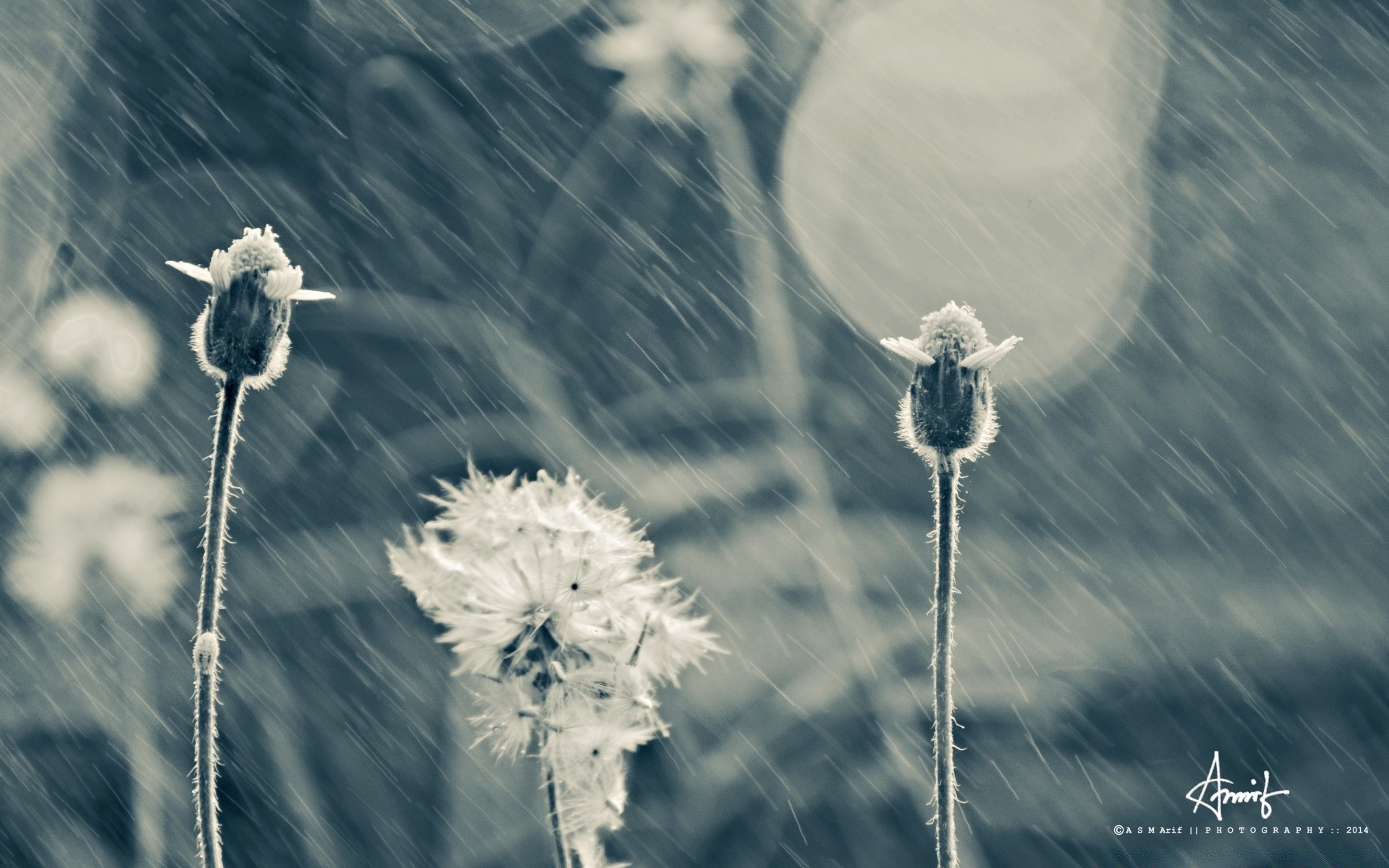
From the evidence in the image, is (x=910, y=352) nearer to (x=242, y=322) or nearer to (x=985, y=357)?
(x=985, y=357)

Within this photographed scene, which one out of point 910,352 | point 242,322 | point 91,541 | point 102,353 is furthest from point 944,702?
point 102,353

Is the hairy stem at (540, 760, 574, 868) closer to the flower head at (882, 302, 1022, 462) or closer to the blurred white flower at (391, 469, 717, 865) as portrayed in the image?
the blurred white flower at (391, 469, 717, 865)

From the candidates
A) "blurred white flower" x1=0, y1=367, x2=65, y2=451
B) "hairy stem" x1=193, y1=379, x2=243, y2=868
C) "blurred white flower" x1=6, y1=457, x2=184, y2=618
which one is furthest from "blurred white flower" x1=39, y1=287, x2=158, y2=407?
"hairy stem" x1=193, y1=379, x2=243, y2=868

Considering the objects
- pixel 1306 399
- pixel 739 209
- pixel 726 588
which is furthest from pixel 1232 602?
pixel 739 209

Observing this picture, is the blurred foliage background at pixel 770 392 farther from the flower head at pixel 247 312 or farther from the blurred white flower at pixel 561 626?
the flower head at pixel 247 312

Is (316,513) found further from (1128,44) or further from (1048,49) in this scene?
(1128,44)

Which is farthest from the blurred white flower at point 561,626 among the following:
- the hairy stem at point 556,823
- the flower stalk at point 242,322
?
the flower stalk at point 242,322
